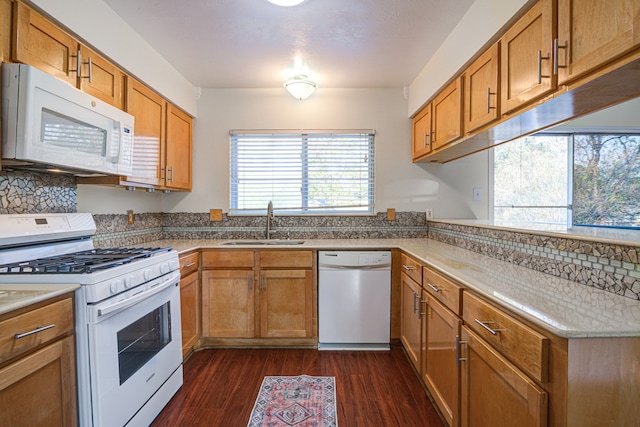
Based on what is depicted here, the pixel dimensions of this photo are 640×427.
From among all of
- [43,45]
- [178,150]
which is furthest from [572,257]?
[178,150]

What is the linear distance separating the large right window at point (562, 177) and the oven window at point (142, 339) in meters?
3.14

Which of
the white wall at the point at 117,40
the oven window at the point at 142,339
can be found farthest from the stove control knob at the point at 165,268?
the white wall at the point at 117,40

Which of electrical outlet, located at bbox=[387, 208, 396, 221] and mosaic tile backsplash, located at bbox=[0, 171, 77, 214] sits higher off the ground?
mosaic tile backsplash, located at bbox=[0, 171, 77, 214]

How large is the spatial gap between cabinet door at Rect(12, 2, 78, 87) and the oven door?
116 centimetres

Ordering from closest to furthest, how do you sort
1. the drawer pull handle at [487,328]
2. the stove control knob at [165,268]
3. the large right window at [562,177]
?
the drawer pull handle at [487,328] < the stove control knob at [165,268] < the large right window at [562,177]

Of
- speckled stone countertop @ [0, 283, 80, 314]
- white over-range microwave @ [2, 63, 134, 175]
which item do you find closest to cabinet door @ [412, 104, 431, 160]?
white over-range microwave @ [2, 63, 134, 175]

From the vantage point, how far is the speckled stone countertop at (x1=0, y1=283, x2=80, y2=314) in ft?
3.36

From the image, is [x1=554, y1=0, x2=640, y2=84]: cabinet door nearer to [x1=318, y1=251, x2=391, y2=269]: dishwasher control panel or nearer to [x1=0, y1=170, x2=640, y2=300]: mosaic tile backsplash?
[x1=0, y1=170, x2=640, y2=300]: mosaic tile backsplash

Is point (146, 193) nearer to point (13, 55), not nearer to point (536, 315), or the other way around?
point (13, 55)

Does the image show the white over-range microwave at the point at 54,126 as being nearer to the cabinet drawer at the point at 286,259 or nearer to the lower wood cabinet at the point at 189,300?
the lower wood cabinet at the point at 189,300

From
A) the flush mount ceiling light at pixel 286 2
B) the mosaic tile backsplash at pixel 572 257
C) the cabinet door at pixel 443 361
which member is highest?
the flush mount ceiling light at pixel 286 2

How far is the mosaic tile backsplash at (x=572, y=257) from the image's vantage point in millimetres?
1080

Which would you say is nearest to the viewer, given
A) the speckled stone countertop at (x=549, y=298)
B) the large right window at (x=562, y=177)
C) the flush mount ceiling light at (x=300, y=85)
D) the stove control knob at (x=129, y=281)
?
the speckled stone countertop at (x=549, y=298)

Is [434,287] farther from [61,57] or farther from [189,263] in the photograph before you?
[61,57]
